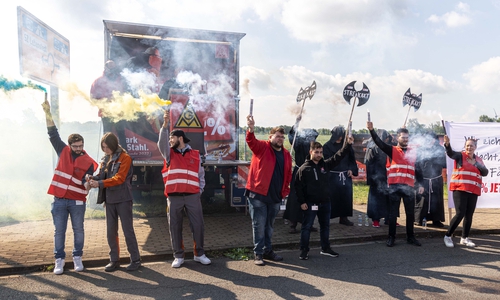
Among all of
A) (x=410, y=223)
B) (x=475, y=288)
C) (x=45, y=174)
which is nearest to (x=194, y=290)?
(x=475, y=288)

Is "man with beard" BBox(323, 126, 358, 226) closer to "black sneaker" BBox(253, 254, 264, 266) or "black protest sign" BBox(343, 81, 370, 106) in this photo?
"black protest sign" BBox(343, 81, 370, 106)

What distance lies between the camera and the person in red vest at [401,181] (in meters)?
6.68

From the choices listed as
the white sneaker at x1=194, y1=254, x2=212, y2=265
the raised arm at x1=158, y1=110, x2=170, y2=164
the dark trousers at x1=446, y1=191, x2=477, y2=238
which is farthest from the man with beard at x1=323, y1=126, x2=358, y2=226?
the raised arm at x1=158, y1=110, x2=170, y2=164

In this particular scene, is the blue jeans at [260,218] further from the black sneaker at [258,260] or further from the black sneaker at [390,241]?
the black sneaker at [390,241]

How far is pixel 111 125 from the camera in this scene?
8.73 meters

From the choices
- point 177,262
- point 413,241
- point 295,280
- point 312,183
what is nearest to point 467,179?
point 413,241

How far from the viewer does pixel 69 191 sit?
521cm

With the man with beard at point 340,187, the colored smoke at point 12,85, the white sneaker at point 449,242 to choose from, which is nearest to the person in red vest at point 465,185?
the white sneaker at point 449,242

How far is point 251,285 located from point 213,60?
5.42 meters

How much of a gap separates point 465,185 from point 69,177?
591 centimetres

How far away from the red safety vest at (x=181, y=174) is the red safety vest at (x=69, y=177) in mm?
1065

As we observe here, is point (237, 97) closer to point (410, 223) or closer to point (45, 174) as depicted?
point (410, 223)

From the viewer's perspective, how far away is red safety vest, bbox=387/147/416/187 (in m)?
6.76

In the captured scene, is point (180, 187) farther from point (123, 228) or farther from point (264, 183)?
point (264, 183)
